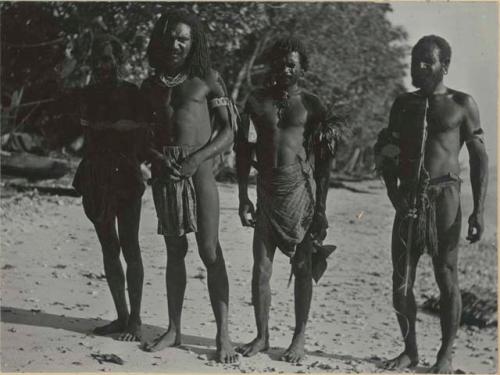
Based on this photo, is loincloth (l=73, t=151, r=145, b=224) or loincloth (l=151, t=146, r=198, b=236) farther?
loincloth (l=73, t=151, r=145, b=224)

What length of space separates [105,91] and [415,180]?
1850mm

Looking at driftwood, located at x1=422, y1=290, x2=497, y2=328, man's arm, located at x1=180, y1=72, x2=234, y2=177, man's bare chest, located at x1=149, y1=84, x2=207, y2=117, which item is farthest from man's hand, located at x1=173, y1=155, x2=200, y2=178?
driftwood, located at x1=422, y1=290, x2=497, y2=328

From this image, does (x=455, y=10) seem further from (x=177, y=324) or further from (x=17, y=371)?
(x=17, y=371)

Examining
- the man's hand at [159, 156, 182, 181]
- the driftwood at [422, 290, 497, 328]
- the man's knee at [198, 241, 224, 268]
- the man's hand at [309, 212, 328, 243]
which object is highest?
the man's hand at [159, 156, 182, 181]

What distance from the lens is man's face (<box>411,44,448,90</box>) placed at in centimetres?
431

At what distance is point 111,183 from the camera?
4566mm

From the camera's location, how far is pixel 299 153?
4.40 meters

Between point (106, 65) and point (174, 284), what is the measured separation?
4.35ft

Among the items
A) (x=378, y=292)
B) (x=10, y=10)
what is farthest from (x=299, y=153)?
(x=10, y=10)

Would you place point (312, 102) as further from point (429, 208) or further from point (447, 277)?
point (447, 277)

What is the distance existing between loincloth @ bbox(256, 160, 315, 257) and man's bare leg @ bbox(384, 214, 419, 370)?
53cm

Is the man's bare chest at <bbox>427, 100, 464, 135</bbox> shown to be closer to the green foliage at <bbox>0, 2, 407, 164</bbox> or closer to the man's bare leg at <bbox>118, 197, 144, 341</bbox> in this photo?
the green foliage at <bbox>0, 2, 407, 164</bbox>

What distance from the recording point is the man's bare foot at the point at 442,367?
437 cm

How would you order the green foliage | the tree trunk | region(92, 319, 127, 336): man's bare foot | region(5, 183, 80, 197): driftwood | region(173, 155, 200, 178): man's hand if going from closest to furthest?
region(173, 155, 200, 178): man's hand → region(92, 319, 127, 336): man's bare foot → region(5, 183, 80, 197): driftwood → the green foliage → the tree trunk
